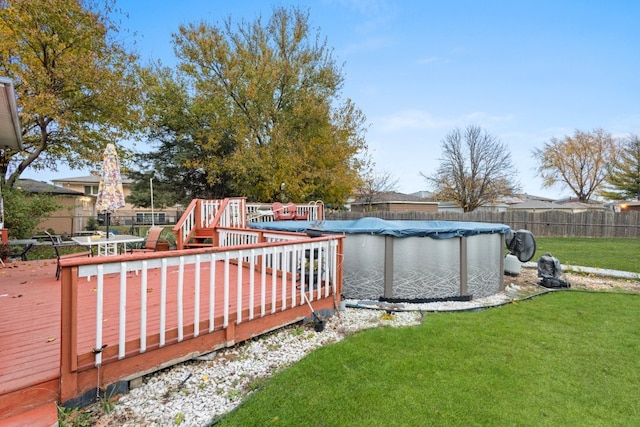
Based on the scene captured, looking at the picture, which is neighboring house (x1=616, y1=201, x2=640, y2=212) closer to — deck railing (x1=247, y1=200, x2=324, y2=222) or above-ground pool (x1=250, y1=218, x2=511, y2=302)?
deck railing (x1=247, y1=200, x2=324, y2=222)

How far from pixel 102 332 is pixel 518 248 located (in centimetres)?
847

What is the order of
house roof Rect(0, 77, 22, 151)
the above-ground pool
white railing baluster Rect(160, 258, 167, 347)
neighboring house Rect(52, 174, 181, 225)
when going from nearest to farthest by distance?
white railing baluster Rect(160, 258, 167, 347) < house roof Rect(0, 77, 22, 151) < the above-ground pool < neighboring house Rect(52, 174, 181, 225)

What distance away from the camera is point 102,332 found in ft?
9.29

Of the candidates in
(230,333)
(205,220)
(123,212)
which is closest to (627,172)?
(205,220)

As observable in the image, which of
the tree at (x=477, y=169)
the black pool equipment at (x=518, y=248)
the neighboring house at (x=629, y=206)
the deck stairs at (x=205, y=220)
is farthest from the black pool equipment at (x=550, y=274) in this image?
the neighboring house at (x=629, y=206)

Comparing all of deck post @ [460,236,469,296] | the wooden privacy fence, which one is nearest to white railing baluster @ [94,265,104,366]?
deck post @ [460,236,469,296]

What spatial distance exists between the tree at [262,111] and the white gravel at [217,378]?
10.7 m

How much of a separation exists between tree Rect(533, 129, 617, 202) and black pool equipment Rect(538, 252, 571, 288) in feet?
110

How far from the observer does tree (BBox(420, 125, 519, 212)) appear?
24719 mm

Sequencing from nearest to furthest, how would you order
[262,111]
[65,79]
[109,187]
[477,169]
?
[109,187], [65,79], [262,111], [477,169]

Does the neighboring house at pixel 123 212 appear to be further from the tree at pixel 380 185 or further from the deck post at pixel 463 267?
the deck post at pixel 463 267

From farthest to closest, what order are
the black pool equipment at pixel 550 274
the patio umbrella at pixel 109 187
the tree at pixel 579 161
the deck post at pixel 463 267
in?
the tree at pixel 579 161, the black pool equipment at pixel 550 274, the deck post at pixel 463 267, the patio umbrella at pixel 109 187

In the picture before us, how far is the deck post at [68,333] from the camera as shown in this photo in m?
2.13

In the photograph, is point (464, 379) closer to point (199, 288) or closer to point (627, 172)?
point (199, 288)
